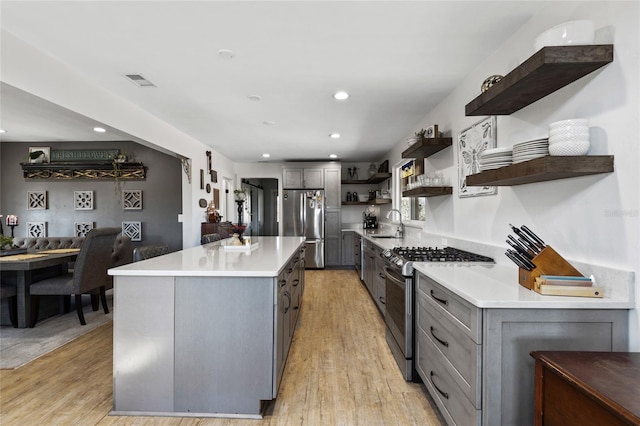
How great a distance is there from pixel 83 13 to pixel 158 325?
1.92 meters

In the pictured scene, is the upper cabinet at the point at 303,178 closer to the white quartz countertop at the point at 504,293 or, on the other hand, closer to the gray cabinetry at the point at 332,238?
the gray cabinetry at the point at 332,238

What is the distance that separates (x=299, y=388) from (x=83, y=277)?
2.78 metres

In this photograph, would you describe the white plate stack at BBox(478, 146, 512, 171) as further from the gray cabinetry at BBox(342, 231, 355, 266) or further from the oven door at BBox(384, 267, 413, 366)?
the gray cabinetry at BBox(342, 231, 355, 266)

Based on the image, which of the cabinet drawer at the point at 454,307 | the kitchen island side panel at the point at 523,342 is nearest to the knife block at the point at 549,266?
the kitchen island side panel at the point at 523,342

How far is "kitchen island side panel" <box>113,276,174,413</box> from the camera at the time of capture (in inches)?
75.6

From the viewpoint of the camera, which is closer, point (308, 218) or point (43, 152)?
point (43, 152)

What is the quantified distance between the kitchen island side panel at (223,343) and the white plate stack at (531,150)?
149 cm

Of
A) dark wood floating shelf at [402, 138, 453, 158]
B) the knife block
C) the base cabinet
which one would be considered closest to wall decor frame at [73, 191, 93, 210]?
dark wood floating shelf at [402, 138, 453, 158]

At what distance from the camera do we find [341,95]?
3205 millimetres

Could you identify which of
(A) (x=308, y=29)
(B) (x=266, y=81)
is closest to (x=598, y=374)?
(A) (x=308, y=29)

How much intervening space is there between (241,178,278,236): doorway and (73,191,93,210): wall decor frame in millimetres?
4415

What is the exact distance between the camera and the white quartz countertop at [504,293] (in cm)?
130

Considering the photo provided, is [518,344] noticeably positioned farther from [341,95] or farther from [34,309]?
[34,309]

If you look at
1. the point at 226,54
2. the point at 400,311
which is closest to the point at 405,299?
the point at 400,311
